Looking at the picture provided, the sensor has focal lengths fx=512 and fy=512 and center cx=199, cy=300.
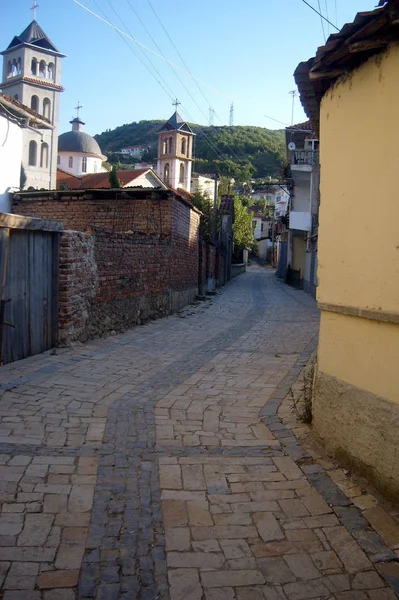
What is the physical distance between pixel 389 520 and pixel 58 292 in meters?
5.97

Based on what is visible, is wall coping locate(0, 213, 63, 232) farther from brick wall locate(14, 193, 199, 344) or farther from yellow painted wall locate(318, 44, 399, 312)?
yellow painted wall locate(318, 44, 399, 312)

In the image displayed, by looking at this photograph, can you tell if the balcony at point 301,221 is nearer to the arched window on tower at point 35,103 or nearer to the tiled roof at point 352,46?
the tiled roof at point 352,46

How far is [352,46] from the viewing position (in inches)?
139

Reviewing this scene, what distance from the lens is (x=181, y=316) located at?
45.3ft

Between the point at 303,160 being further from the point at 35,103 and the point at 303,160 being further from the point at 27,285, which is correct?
the point at 35,103

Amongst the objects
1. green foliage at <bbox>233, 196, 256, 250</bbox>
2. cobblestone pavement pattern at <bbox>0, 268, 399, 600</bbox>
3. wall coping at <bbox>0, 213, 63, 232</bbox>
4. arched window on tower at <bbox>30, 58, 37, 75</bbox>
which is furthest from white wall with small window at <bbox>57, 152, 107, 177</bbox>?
cobblestone pavement pattern at <bbox>0, 268, 399, 600</bbox>

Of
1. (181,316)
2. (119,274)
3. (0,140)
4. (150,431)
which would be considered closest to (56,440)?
(150,431)

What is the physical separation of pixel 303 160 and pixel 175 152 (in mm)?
31802

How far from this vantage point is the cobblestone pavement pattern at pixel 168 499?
259 centimetres

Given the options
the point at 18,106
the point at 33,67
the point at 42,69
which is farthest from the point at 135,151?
the point at 18,106

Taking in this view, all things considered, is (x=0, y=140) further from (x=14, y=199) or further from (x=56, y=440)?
(x=56, y=440)


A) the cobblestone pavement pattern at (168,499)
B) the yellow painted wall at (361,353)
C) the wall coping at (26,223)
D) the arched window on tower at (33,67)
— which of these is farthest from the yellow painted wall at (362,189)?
the arched window on tower at (33,67)

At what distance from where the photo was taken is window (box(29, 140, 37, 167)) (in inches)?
1581

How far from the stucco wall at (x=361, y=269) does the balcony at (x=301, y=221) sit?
24473 millimetres
